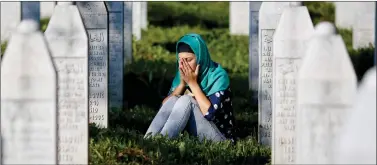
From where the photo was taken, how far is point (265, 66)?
12.4 meters

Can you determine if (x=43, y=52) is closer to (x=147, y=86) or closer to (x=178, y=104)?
(x=178, y=104)

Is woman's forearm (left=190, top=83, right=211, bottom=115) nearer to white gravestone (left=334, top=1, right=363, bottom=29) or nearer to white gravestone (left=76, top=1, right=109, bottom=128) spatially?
white gravestone (left=76, top=1, right=109, bottom=128)

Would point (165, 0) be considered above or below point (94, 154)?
above

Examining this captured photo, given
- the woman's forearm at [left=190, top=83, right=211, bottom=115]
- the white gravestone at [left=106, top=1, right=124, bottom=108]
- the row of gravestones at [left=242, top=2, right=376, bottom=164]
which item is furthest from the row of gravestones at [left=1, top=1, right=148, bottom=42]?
the row of gravestones at [left=242, top=2, right=376, bottom=164]

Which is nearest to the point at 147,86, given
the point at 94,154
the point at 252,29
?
the point at 252,29

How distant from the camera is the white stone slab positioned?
15.1m

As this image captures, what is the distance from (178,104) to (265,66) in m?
1.23

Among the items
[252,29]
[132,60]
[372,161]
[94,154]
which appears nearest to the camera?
[372,161]

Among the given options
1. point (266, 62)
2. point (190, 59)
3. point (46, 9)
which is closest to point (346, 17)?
point (46, 9)

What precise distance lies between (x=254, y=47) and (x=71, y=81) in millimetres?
7605

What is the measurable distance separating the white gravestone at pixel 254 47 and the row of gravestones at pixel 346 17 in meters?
6.43

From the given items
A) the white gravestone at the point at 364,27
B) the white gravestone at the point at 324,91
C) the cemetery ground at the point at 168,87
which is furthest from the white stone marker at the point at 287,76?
the white gravestone at the point at 364,27

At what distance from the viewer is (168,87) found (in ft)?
56.6

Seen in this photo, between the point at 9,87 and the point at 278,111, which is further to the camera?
the point at 278,111
